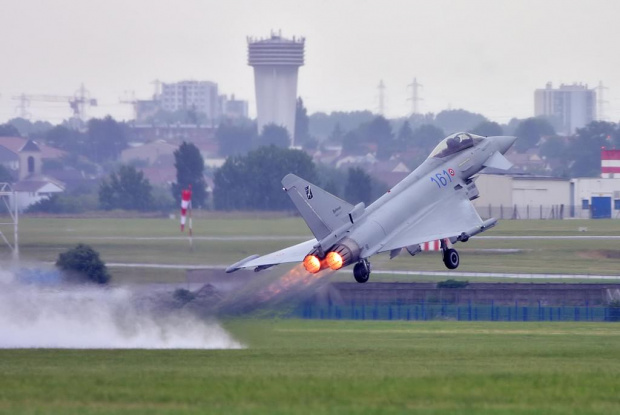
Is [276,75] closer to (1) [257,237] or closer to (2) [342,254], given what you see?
(1) [257,237]

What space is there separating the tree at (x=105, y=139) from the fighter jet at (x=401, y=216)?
412 feet

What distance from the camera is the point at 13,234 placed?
62781 millimetres

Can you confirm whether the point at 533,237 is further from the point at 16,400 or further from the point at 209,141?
the point at 209,141

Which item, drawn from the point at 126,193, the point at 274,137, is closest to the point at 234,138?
the point at 274,137

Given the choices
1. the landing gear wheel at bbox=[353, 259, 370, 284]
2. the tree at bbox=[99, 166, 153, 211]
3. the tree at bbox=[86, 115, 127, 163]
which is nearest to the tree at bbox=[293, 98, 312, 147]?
the tree at bbox=[86, 115, 127, 163]

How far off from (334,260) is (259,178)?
191ft

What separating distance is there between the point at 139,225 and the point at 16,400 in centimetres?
5170

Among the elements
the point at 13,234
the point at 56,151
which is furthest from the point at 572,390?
the point at 56,151

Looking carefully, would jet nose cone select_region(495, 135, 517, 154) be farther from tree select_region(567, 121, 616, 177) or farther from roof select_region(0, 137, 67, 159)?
roof select_region(0, 137, 67, 159)

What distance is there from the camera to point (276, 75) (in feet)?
639

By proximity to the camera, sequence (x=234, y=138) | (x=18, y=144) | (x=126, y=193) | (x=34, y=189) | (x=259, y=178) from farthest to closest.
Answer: (x=234, y=138) → (x=18, y=144) → (x=34, y=189) → (x=126, y=193) → (x=259, y=178)

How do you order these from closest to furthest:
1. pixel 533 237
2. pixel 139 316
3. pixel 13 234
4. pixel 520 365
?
pixel 520 365 < pixel 139 316 < pixel 13 234 < pixel 533 237

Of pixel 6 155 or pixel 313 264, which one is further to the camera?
pixel 6 155

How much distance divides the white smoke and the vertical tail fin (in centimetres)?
402
